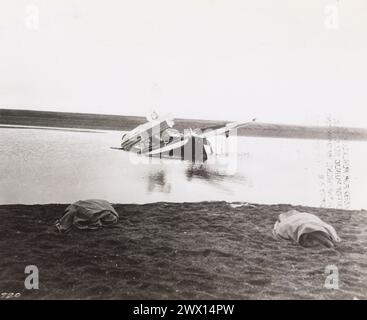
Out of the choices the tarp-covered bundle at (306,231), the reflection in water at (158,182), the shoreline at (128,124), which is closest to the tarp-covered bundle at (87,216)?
the reflection in water at (158,182)

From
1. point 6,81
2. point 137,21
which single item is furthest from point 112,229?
point 137,21

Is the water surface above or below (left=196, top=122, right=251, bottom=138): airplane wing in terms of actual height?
below

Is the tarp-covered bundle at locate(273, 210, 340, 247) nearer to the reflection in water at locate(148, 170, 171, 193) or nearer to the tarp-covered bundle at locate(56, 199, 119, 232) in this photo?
the reflection in water at locate(148, 170, 171, 193)

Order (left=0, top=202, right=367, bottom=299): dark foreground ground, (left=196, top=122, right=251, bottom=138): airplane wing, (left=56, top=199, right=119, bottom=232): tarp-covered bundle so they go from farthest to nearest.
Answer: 1. (left=196, top=122, right=251, bottom=138): airplane wing
2. (left=56, top=199, right=119, bottom=232): tarp-covered bundle
3. (left=0, top=202, right=367, bottom=299): dark foreground ground

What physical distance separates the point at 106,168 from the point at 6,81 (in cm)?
91

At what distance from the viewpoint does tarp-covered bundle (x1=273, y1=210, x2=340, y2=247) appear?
2.44 m

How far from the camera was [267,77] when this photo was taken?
2.63 meters

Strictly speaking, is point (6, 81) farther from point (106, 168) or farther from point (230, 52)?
point (230, 52)

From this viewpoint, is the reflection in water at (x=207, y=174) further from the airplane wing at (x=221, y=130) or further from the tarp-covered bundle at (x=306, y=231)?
the tarp-covered bundle at (x=306, y=231)

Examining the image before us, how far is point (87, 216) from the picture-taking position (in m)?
2.43

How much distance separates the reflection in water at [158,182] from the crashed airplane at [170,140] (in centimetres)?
14

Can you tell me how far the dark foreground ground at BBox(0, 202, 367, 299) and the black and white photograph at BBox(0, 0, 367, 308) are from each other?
10mm

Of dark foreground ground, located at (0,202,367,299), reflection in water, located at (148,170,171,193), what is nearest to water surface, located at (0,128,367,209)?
reflection in water, located at (148,170,171,193)

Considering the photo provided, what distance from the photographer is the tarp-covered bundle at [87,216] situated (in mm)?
2418
